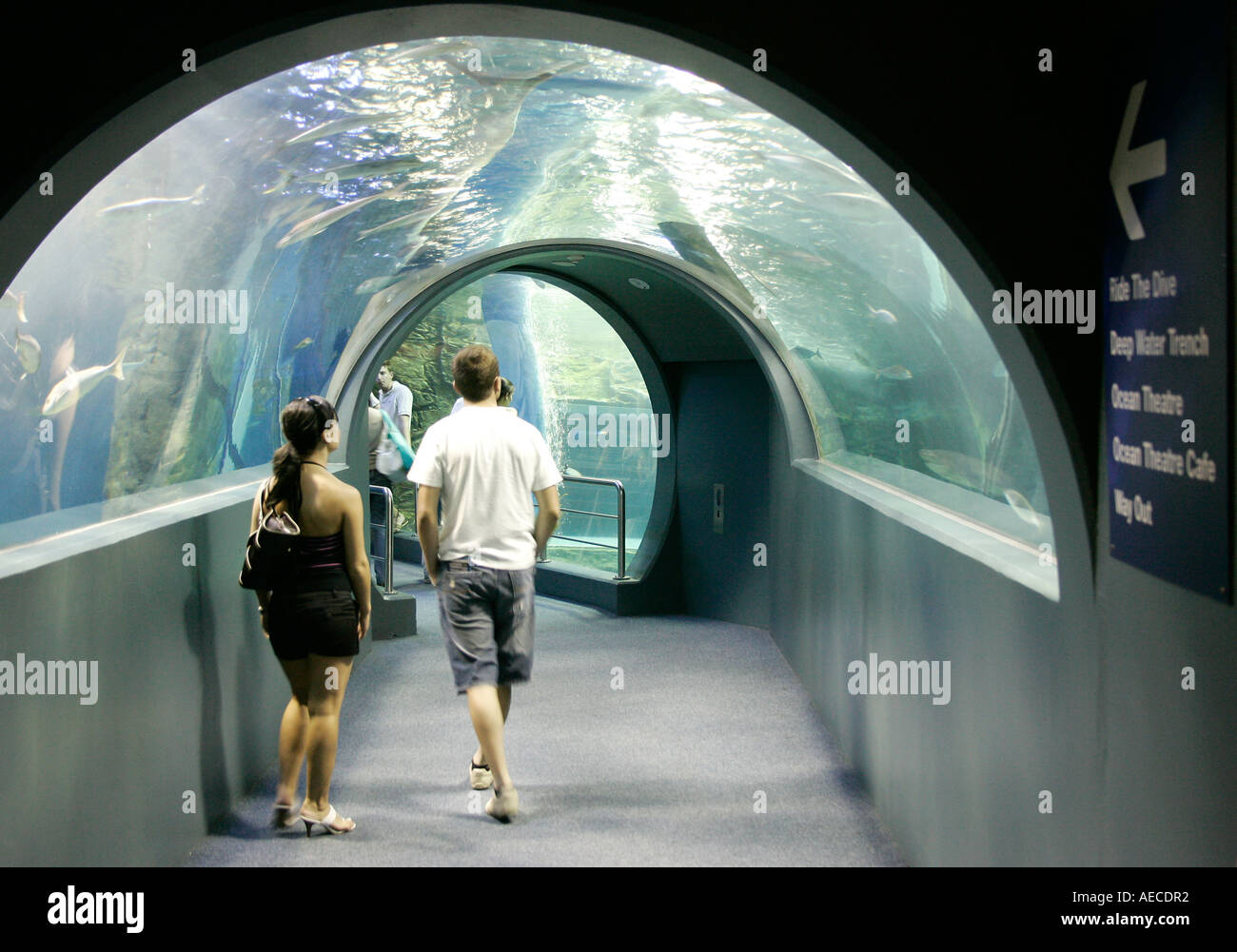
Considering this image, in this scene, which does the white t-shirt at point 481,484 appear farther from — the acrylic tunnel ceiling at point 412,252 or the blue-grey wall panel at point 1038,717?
the blue-grey wall panel at point 1038,717

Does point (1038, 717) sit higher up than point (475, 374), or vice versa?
point (475, 374)

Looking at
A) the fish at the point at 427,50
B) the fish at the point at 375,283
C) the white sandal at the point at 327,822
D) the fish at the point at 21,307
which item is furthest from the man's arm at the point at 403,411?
the fish at the point at 21,307

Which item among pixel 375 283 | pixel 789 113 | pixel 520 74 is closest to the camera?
pixel 789 113

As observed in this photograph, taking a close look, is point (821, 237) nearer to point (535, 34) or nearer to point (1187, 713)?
point (535, 34)

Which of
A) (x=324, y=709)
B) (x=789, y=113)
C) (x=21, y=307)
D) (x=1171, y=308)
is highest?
(x=789, y=113)

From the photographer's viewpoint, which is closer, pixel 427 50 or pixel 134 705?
pixel 134 705

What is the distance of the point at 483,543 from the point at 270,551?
0.94 m

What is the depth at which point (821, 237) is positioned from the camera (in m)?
6.58

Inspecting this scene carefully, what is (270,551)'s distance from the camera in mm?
4938

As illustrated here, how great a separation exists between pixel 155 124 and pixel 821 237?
4.06 metres

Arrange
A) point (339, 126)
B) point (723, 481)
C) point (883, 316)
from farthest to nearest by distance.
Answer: point (723, 481) < point (883, 316) < point (339, 126)

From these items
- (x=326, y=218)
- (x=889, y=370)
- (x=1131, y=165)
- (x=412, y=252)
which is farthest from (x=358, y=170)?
(x=1131, y=165)

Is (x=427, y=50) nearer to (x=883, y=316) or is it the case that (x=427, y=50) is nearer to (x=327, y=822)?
(x=883, y=316)
